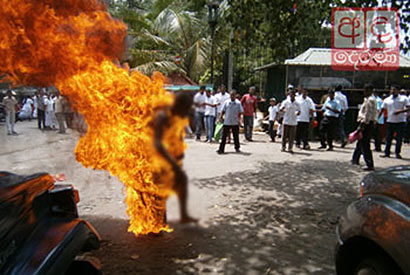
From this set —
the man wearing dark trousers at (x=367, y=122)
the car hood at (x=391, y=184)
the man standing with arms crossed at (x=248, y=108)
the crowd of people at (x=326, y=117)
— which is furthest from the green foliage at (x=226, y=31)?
the car hood at (x=391, y=184)

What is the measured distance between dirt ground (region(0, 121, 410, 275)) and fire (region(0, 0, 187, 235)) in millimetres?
439

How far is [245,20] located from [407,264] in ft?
18.6

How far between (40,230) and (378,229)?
2.31 m

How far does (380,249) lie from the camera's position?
2422mm

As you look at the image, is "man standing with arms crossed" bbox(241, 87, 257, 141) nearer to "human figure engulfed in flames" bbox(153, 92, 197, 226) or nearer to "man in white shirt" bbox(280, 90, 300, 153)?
"man in white shirt" bbox(280, 90, 300, 153)

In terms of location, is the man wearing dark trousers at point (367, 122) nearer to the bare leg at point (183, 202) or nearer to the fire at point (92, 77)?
the fire at point (92, 77)

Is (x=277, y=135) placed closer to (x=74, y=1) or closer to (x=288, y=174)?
(x=288, y=174)

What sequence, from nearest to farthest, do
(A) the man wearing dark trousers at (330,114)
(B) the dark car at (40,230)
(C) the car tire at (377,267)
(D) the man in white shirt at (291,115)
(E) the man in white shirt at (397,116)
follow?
(B) the dark car at (40,230) < (C) the car tire at (377,267) < (E) the man in white shirt at (397,116) < (D) the man in white shirt at (291,115) < (A) the man wearing dark trousers at (330,114)

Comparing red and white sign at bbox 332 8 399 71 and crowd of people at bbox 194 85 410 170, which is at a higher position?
red and white sign at bbox 332 8 399 71

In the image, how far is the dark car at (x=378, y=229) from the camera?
215 cm

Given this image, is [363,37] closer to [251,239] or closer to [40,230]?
[251,239]

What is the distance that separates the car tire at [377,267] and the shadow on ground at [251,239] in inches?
37.9

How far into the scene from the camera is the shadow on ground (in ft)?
11.5

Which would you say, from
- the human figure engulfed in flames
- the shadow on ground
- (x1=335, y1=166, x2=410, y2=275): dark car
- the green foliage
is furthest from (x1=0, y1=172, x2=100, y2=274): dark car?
the green foliage
